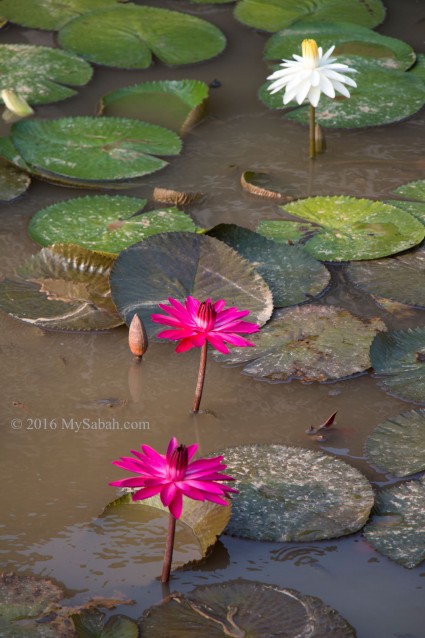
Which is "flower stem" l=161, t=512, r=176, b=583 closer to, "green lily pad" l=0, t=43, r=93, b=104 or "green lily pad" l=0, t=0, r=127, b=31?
"green lily pad" l=0, t=43, r=93, b=104

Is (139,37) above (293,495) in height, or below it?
above

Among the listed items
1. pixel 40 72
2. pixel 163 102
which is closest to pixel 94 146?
pixel 163 102

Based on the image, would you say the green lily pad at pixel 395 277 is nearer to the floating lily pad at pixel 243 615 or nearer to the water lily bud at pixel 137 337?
the water lily bud at pixel 137 337

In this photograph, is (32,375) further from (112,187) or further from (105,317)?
(112,187)

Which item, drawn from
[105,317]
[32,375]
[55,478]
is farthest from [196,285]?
[55,478]

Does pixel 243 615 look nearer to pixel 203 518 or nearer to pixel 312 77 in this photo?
pixel 203 518

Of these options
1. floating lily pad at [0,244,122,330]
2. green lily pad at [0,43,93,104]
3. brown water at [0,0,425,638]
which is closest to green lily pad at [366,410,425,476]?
brown water at [0,0,425,638]

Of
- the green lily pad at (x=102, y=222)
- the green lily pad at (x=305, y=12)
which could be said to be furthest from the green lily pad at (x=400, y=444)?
the green lily pad at (x=305, y=12)

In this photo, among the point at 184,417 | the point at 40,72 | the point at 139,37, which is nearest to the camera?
the point at 184,417
